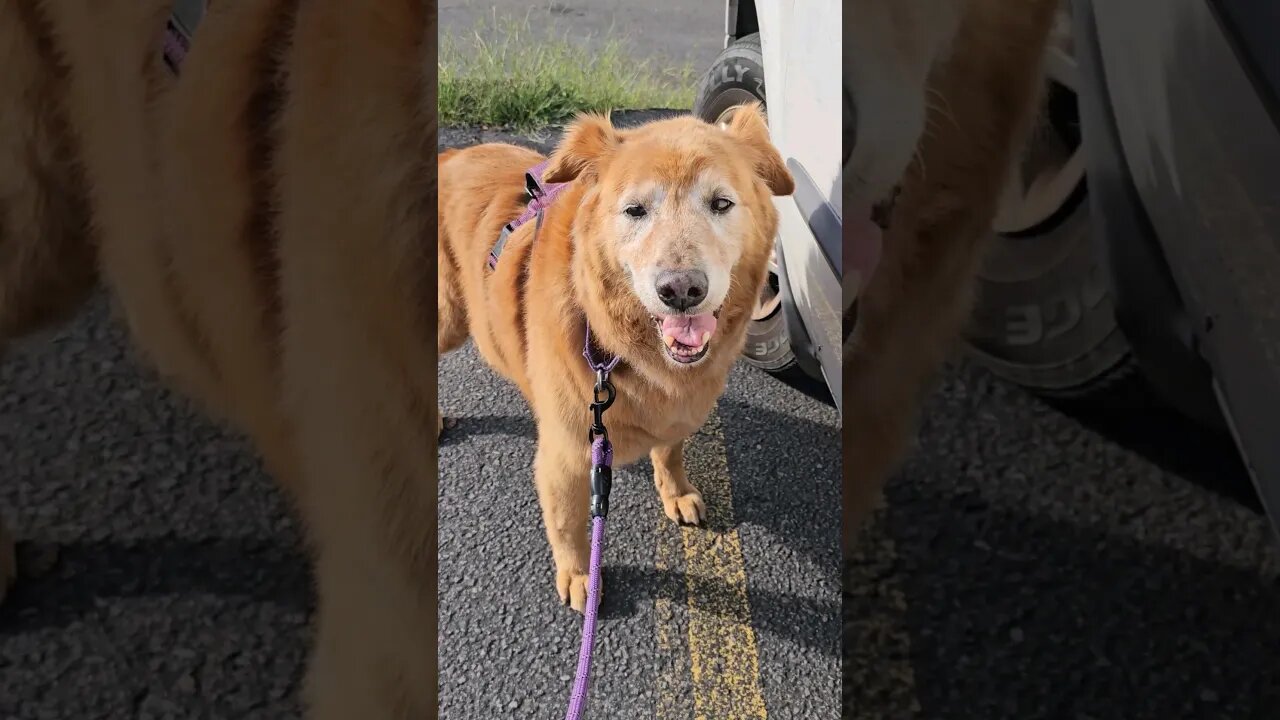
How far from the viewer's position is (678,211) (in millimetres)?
1550

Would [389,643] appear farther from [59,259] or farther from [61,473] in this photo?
[59,259]

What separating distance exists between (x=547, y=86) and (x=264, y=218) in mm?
3634

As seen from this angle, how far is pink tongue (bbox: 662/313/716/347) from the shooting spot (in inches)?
67.5

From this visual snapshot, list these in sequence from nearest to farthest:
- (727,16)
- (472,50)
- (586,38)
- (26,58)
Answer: (26,58)
(727,16)
(472,50)
(586,38)

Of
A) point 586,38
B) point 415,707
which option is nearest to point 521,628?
point 415,707

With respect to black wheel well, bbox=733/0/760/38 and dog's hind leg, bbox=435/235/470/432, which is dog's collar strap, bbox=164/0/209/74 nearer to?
dog's hind leg, bbox=435/235/470/432

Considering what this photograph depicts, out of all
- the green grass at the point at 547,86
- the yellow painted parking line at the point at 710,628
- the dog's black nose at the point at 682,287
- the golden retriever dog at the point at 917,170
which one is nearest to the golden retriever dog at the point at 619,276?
the dog's black nose at the point at 682,287

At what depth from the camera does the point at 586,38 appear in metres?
5.11

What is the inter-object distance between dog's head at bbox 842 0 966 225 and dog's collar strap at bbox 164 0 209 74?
694 mm

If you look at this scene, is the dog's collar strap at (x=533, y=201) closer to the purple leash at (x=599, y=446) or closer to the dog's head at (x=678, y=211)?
the dog's head at (x=678, y=211)

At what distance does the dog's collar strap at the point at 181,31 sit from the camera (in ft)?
2.41

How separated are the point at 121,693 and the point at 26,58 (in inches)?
27.4

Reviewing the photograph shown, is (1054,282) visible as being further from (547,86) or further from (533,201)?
(547,86)

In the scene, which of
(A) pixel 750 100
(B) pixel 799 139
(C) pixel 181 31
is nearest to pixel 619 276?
(B) pixel 799 139
